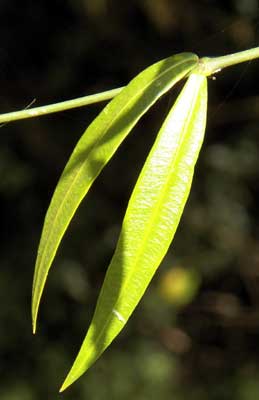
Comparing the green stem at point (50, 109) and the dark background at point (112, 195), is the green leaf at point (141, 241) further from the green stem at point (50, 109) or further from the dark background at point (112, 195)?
the dark background at point (112, 195)

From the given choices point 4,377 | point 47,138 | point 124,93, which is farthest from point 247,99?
→ point 124,93

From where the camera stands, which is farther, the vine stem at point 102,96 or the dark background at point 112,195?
the dark background at point 112,195

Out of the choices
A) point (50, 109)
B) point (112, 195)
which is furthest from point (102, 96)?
point (112, 195)

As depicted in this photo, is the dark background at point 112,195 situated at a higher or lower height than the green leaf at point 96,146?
lower

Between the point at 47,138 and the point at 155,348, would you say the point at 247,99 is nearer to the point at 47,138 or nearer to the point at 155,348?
the point at 47,138

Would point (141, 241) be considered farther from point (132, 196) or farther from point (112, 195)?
point (112, 195)

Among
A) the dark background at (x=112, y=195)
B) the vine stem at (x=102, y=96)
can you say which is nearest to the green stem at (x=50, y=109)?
the vine stem at (x=102, y=96)

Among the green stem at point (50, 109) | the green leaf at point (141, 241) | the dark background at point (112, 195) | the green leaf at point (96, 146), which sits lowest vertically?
the dark background at point (112, 195)
